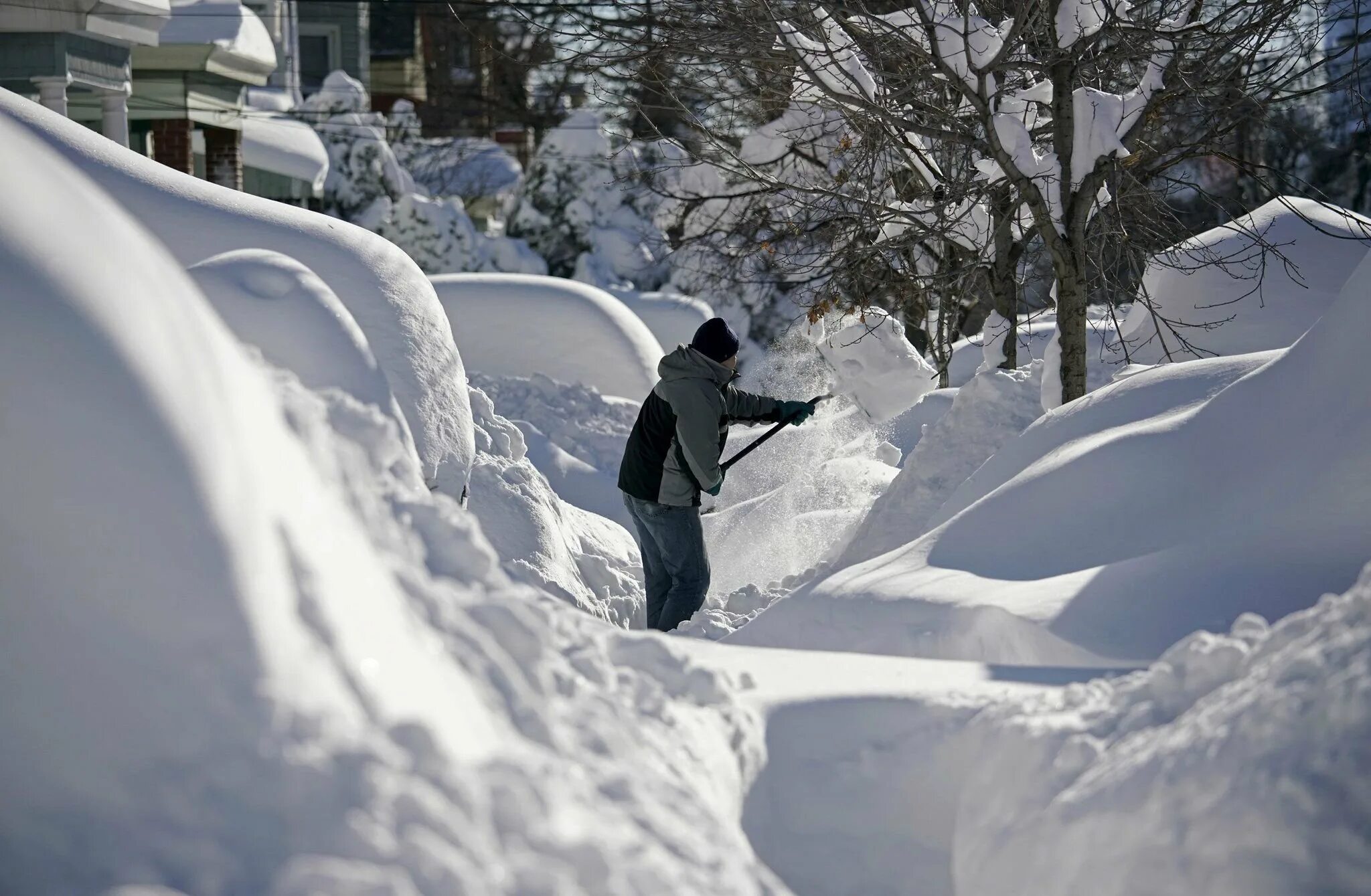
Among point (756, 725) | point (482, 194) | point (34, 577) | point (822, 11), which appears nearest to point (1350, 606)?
point (756, 725)

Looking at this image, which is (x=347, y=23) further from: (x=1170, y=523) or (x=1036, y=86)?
(x=1170, y=523)

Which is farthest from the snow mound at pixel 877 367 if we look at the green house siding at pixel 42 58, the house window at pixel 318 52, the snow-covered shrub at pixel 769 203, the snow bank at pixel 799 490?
the house window at pixel 318 52

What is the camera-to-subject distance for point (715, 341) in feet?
18.5

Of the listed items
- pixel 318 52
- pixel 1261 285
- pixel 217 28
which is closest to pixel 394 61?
pixel 318 52

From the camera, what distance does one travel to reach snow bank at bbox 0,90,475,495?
5.18 metres

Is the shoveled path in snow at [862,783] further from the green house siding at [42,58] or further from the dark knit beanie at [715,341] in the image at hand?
the green house siding at [42,58]

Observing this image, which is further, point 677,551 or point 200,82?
point 200,82

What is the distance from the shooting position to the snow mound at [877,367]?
334 inches

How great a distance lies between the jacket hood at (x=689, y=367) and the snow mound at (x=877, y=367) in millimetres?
2877

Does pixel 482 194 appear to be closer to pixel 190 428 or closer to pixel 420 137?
pixel 420 137

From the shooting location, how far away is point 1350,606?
2.34 meters

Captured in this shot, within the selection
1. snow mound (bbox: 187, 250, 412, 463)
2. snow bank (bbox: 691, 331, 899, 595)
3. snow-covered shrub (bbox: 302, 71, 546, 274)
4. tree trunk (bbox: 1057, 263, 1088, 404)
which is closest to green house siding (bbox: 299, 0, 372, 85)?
snow-covered shrub (bbox: 302, 71, 546, 274)

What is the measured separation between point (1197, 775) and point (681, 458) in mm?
3569

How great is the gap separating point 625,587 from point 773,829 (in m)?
4.87
